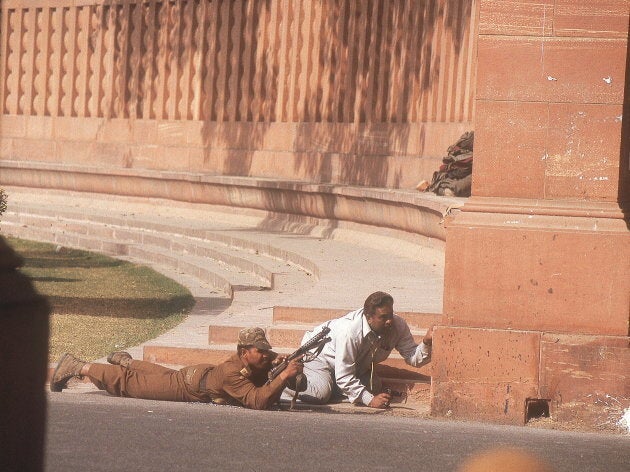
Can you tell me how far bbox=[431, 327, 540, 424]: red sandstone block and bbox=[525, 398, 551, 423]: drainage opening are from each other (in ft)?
0.09

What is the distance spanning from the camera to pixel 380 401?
7086 millimetres

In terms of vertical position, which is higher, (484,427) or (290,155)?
(290,155)

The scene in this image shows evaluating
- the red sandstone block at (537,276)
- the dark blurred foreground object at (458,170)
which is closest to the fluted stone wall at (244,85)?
the dark blurred foreground object at (458,170)

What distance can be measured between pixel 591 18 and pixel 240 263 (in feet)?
23.3

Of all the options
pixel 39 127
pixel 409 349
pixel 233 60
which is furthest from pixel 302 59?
pixel 409 349

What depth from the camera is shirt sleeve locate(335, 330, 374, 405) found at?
717 centimetres

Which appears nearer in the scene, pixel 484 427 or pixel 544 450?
pixel 544 450

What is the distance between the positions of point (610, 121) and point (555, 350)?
1.28m

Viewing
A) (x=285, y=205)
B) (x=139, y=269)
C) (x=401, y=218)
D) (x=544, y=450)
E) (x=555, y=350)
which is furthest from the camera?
(x=285, y=205)

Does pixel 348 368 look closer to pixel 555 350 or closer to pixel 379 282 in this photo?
pixel 555 350

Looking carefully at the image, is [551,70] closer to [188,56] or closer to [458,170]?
[458,170]

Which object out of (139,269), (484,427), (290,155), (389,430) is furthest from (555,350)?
(290,155)

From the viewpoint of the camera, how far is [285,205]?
1616cm

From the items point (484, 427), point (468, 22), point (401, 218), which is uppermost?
point (468, 22)
